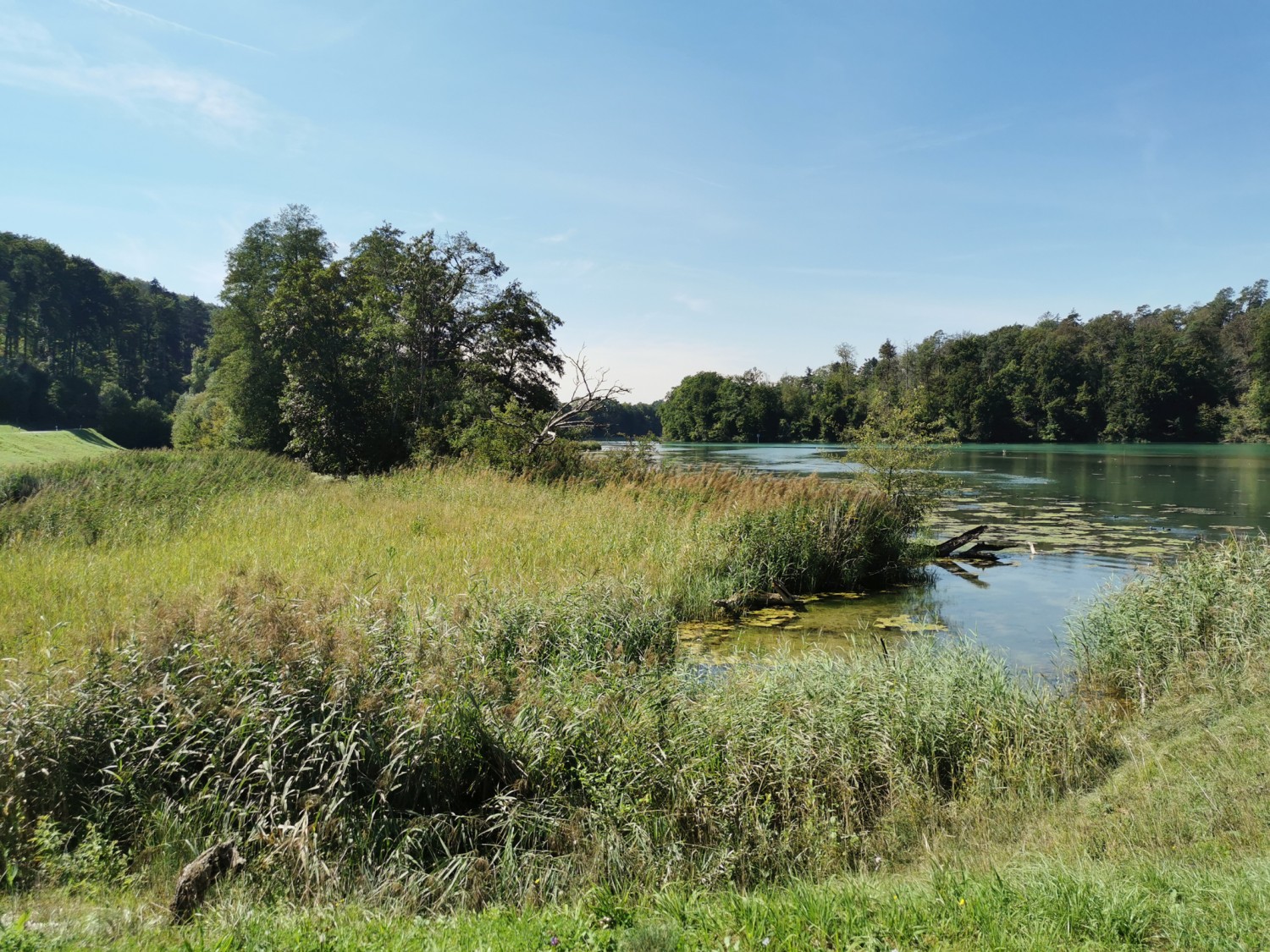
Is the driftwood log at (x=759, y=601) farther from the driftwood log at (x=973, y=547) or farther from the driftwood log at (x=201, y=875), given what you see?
the driftwood log at (x=201, y=875)

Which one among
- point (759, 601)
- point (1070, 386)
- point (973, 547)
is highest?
point (1070, 386)

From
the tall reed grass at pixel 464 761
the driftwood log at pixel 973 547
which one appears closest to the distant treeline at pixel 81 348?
the driftwood log at pixel 973 547

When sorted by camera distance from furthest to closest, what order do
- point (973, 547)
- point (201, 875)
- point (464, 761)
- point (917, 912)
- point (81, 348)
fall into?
point (81, 348) → point (973, 547) → point (464, 761) → point (201, 875) → point (917, 912)

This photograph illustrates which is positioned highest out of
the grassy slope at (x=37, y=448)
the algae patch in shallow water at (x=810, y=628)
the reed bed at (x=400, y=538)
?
the grassy slope at (x=37, y=448)

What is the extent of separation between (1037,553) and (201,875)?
52.9ft

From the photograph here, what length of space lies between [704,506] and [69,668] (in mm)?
10299

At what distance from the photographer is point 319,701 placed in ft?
14.5

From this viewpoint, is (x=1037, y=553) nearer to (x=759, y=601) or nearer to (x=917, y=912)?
(x=759, y=601)

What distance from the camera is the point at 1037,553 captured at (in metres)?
15.5

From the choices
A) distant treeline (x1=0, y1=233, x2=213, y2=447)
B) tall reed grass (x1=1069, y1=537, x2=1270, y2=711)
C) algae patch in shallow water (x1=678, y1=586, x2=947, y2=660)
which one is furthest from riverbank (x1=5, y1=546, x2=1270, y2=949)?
distant treeline (x1=0, y1=233, x2=213, y2=447)

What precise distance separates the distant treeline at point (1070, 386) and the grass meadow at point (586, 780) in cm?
7667

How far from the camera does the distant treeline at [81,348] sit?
57469 mm

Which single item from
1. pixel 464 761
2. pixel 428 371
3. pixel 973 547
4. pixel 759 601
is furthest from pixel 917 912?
pixel 428 371

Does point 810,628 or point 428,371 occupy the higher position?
point 428,371
